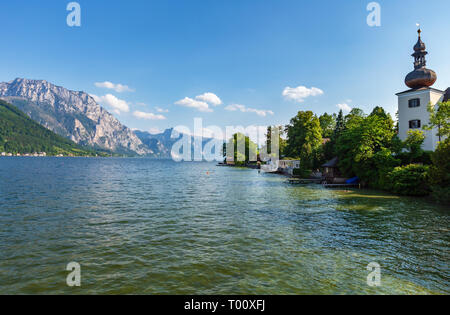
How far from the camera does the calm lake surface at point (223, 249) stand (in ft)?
36.8

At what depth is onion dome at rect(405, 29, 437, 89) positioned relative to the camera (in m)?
45.8

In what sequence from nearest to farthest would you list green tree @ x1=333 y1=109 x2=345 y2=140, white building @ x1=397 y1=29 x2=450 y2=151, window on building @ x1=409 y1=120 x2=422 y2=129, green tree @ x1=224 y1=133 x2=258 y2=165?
white building @ x1=397 y1=29 x2=450 y2=151 → window on building @ x1=409 y1=120 x2=422 y2=129 → green tree @ x1=333 y1=109 x2=345 y2=140 → green tree @ x1=224 y1=133 x2=258 y2=165

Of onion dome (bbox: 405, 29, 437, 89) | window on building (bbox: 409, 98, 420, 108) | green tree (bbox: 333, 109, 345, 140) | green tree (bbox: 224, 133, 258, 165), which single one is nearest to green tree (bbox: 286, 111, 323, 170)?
green tree (bbox: 333, 109, 345, 140)

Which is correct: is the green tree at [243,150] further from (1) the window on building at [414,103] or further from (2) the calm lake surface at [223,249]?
(2) the calm lake surface at [223,249]

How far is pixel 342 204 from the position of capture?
31.3 m

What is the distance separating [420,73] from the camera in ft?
152

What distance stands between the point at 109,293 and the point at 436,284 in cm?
1468

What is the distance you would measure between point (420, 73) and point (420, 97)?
447 centimetres

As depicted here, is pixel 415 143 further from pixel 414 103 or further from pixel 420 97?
pixel 420 97

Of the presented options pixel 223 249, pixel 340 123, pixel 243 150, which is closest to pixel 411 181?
pixel 223 249

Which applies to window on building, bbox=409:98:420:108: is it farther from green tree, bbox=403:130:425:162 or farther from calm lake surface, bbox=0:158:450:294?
calm lake surface, bbox=0:158:450:294

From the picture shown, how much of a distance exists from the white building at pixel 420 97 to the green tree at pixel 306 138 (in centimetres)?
2187
